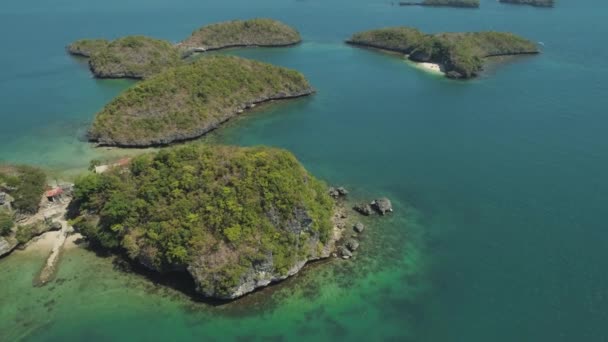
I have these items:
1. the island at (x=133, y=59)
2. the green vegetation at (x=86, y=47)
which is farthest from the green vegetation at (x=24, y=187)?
the green vegetation at (x=86, y=47)

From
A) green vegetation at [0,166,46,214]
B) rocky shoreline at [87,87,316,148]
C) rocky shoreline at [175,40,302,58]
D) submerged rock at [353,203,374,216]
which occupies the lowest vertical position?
submerged rock at [353,203,374,216]

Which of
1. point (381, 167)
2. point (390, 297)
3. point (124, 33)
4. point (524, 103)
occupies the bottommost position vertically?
point (390, 297)

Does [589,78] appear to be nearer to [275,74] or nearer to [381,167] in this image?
[381,167]

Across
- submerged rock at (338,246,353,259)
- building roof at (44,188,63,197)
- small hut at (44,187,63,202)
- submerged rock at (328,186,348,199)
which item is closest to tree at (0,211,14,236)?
small hut at (44,187,63,202)

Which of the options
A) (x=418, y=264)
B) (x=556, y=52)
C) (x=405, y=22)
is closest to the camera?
(x=418, y=264)

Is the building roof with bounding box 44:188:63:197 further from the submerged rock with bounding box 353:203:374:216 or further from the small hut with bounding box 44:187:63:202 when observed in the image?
the submerged rock with bounding box 353:203:374:216

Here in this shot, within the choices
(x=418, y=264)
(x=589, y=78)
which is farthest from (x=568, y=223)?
(x=589, y=78)
